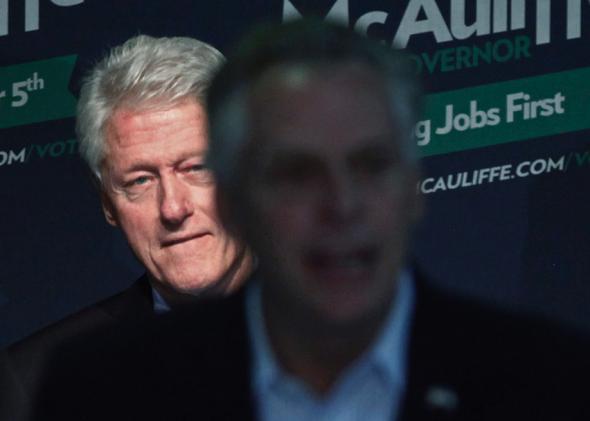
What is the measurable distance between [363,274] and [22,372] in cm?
184

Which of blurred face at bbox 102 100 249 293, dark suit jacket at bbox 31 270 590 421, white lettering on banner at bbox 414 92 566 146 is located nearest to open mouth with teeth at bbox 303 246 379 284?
dark suit jacket at bbox 31 270 590 421

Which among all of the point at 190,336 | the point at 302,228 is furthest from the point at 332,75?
the point at 190,336

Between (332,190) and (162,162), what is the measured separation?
1487 mm

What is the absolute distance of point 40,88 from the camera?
4.07 metres

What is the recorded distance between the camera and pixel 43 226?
4.11 m

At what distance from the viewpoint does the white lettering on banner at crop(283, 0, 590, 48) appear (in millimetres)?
3736

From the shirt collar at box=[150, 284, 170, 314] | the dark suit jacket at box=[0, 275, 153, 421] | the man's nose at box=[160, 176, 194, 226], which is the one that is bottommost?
the dark suit jacket at box=[0, 275, 153, 421]

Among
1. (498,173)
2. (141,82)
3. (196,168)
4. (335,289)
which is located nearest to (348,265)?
(335,289)

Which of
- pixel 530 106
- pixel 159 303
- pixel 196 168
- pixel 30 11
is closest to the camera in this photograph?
pixel 196 168

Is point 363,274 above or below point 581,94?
above

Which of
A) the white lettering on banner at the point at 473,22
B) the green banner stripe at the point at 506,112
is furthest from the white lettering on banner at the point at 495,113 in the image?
the white lettering on banner at the point at 473,22

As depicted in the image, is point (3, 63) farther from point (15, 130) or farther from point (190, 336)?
point (190, 336)

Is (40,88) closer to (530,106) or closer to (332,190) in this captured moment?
A: (530,106)

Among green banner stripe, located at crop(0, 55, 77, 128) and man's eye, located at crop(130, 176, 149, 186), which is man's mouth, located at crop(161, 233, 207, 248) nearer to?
man's eye, located at crop(130, 176, 149, 186)
